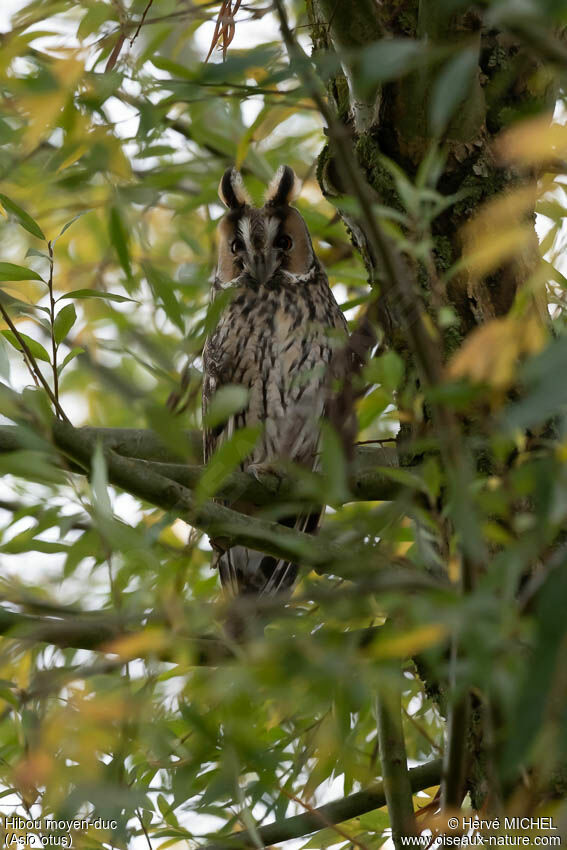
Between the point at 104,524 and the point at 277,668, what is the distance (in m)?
0.33

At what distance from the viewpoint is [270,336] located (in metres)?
2.31

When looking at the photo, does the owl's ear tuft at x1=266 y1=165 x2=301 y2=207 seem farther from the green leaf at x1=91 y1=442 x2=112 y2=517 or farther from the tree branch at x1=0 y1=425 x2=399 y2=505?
→ the green leaf at x1=91 y1=442 x2=112 y2=517

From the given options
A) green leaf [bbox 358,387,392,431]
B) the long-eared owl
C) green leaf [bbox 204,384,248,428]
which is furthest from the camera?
the long-eared owl

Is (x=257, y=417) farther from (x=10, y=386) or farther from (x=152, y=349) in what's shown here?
(x=10, y=386)

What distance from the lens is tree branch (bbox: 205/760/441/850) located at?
4.48ft

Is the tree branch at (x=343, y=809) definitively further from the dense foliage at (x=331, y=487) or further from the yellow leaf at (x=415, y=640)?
the yellow leaf at (x=415, y=640)

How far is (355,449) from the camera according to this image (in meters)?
1.65

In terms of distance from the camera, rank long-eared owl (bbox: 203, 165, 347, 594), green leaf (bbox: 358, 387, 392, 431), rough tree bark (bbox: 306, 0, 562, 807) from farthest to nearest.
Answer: long-eared owl (bbox: 203, 165, 347, 594) → rough tree bark (bbox: 306, 0, 562, 807) → green leaf (bbox: 358, 387, 392, 431)

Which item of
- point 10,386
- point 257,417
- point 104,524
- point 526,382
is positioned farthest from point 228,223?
point 526,382

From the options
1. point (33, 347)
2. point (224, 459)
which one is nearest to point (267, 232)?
point (33, 347)

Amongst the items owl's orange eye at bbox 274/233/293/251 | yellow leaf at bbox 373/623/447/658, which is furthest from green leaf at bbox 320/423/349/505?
owl's orange eye at bbox 274/233/293/251

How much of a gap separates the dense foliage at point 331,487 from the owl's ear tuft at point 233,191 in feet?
0.20

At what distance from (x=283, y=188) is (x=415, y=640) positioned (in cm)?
189

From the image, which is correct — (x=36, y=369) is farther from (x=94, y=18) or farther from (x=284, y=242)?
(x=284, y=242)
